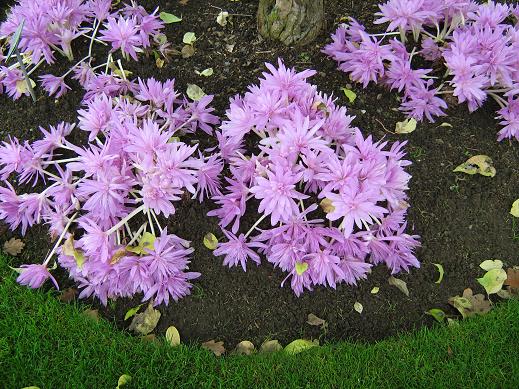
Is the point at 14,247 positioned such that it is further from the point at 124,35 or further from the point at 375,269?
the point at 375,269

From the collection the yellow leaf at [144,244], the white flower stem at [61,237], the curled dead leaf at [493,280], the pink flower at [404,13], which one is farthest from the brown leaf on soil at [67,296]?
the pink flower at [404,13]

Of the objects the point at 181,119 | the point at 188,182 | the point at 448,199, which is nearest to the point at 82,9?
the point at 181,119

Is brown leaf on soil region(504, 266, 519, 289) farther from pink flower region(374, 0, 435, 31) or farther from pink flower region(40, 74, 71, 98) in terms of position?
pink flower region(40, 74, 71, 98)

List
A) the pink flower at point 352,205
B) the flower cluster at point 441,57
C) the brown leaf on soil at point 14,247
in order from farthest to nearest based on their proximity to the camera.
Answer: the flower cluster at point 441,57 → the brown leaf on soil at point 14,247 → the pink flower at point 352,205

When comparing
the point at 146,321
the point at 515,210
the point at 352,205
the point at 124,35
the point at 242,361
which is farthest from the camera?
the point at 124,35

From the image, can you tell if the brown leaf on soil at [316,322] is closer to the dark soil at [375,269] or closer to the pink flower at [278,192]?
the dark soil at [375,269]

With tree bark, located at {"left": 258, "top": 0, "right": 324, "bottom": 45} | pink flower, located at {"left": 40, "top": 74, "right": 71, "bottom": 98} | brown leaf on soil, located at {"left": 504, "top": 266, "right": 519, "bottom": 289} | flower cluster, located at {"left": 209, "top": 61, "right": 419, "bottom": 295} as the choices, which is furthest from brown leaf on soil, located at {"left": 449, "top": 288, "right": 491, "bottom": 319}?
pink flower, located at {"left": 40, "top": 74, "right": 71, "bottom": 98}

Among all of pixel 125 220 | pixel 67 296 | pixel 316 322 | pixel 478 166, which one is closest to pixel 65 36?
pixel 125 220

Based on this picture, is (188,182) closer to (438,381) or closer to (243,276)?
(243,276)
